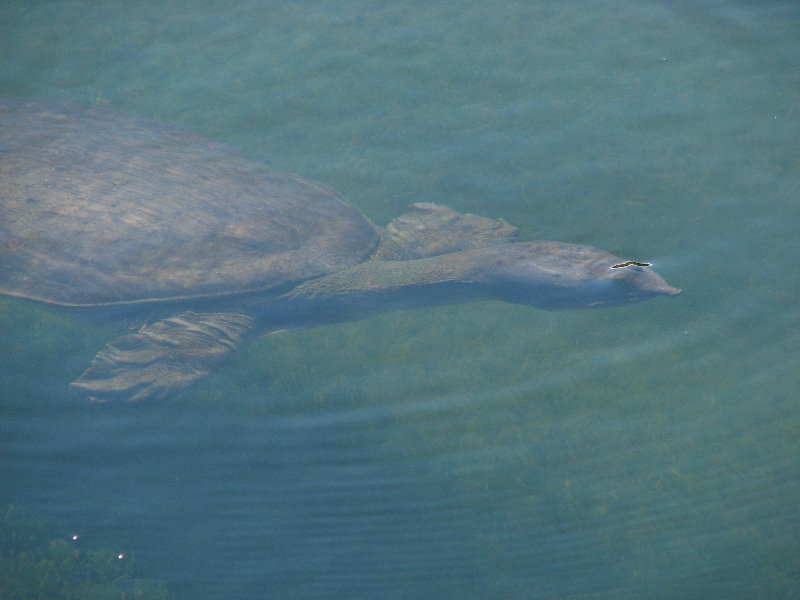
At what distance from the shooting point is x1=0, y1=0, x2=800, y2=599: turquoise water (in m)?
3.25

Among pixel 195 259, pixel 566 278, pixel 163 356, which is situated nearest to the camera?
pixel 566 278

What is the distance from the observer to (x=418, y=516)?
3.33 metres

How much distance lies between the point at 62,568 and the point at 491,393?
2435 mm

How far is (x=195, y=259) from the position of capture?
3.70 meters

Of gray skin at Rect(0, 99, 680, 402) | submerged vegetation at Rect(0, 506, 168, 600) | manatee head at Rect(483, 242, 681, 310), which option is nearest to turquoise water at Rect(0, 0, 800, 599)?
submerged vegetation at Rect(0, 506, 168, 600)

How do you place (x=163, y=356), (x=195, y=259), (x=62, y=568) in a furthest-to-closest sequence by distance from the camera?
1. (x=163, y=356)
2. (x=195, y=259)
3. (x=62, y=568)

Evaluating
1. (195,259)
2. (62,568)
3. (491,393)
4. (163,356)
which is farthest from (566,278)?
(62,568)

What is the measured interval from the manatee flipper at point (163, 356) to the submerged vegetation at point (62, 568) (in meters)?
0.75

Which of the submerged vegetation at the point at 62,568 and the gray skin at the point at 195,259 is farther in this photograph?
the gray skin at the point at 195,259

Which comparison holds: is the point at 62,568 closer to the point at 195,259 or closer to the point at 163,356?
the point at 163,356

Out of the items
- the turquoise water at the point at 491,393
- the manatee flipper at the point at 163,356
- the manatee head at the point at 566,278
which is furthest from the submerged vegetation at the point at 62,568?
the manatee head at the point at 566,278

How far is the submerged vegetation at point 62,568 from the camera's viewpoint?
3.18 metres

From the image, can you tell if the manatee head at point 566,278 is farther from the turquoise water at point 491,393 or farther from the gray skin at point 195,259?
the turquoise water at point 491,393

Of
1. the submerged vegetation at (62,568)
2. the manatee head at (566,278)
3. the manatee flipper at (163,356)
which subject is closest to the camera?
the submerged vegetation at (62,568)
